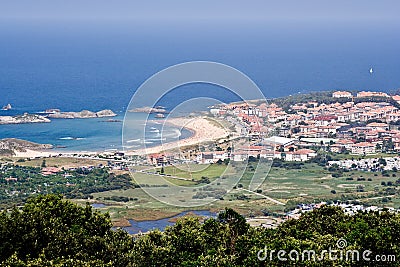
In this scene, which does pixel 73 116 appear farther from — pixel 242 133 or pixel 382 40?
pixel 382 40

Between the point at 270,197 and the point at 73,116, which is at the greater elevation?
the point at 73,116

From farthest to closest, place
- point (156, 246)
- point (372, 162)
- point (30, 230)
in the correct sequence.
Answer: point (372, 162), point (156, 246), point (30, 230)

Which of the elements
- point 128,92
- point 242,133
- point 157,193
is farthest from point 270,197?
point 128,92

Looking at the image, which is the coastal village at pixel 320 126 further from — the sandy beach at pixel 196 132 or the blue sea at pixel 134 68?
the blue sea at pixel 134 68

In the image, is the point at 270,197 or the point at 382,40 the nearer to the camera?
the point at 270,197

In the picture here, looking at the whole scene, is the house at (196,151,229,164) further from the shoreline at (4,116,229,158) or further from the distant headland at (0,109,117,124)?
the distant headland at (0,109,117,124)

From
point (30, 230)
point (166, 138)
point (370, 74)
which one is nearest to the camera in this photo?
point (30, 230)

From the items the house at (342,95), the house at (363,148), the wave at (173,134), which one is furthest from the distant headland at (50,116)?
the wave at (173,134)

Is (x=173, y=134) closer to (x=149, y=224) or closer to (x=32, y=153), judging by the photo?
(x=149, y=224)
